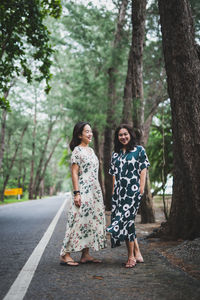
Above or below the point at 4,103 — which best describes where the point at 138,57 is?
above

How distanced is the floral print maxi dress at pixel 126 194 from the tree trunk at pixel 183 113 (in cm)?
159

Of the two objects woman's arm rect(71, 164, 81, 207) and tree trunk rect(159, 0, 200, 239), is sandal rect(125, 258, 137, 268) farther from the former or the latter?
tree trunk rect(159, 0, 200, 239)

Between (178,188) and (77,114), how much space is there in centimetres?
1201

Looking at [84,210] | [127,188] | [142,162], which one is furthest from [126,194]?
[84,210]

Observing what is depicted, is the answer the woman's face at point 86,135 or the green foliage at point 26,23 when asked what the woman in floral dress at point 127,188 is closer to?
the woman's face at point 86,135

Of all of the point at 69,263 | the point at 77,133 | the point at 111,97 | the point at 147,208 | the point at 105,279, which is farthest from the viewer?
the point at 111,97

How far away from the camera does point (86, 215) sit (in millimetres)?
4414

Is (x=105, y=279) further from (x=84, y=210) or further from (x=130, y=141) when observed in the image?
(x=130, y=141)

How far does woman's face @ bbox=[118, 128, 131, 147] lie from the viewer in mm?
4531

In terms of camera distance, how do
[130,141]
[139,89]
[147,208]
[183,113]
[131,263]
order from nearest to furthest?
[131,263] < [130,141] < [183,113] < [147,208] < [139,89]

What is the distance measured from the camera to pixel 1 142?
2544 cm

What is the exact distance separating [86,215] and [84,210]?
8 centimetres

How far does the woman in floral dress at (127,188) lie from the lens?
425cm

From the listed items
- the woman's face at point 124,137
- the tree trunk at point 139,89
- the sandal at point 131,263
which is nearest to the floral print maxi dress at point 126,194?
the woman's face at point 124,137
